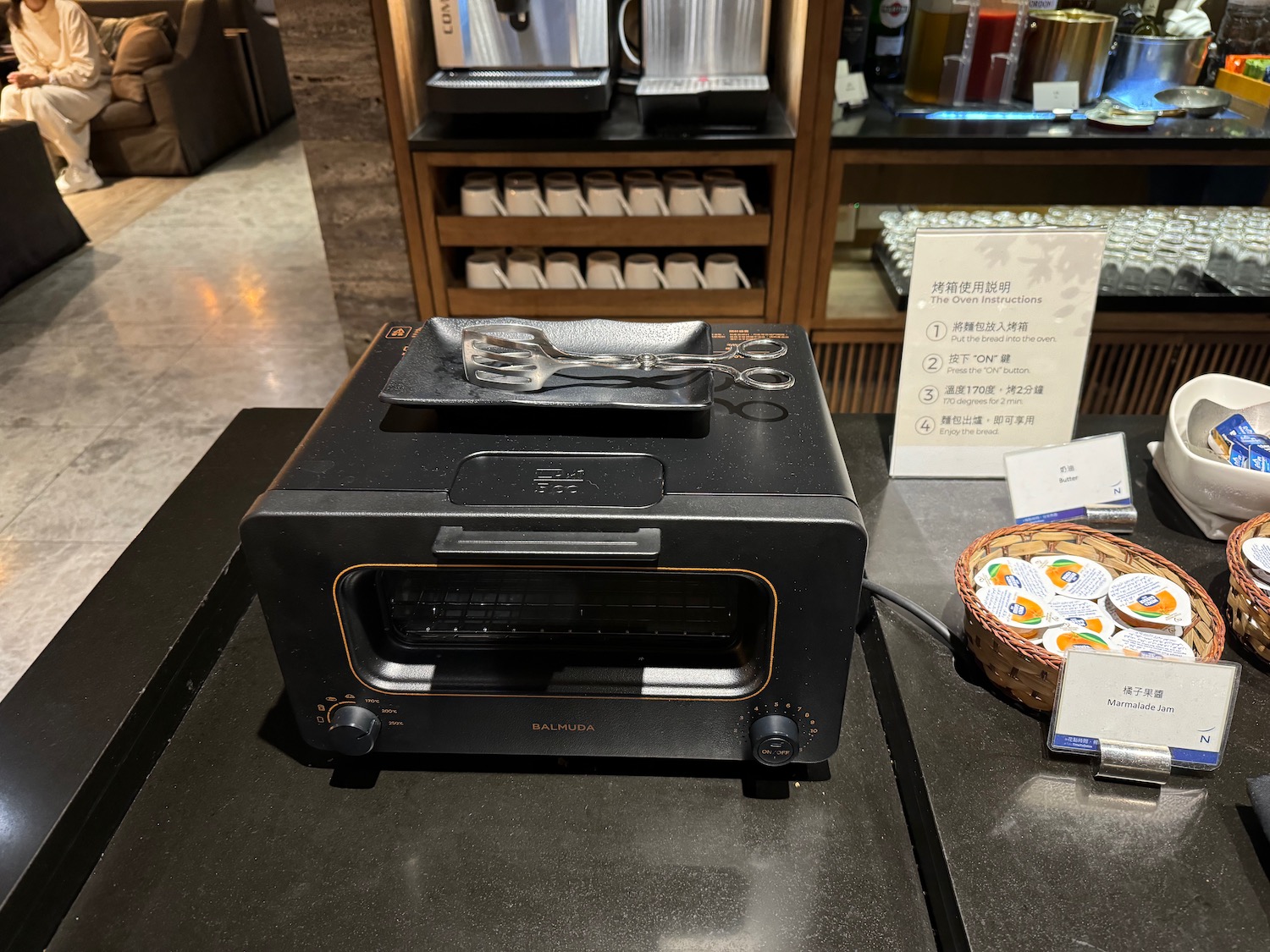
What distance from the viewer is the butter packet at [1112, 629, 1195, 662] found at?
2.47ft

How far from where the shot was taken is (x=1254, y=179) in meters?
1.96

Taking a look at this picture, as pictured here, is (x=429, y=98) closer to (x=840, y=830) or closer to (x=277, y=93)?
(x=840, y=830)

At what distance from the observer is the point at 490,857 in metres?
0.73

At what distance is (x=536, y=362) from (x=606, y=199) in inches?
51.6

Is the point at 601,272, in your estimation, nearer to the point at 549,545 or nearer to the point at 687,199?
the point at 687,199

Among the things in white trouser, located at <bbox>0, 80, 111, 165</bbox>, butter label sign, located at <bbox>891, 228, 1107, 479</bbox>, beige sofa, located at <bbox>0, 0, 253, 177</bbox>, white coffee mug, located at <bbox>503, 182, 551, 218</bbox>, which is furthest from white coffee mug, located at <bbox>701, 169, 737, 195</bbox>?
white trouser, located at <bbox>0, 80, 111, 165</bbox>

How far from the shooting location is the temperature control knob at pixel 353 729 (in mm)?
715

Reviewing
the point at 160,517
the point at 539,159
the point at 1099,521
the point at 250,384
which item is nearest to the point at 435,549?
the point at 160,517

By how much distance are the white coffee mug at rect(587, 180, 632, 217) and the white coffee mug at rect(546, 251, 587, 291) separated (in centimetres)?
12

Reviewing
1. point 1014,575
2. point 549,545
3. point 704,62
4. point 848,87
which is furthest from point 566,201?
point 549,545

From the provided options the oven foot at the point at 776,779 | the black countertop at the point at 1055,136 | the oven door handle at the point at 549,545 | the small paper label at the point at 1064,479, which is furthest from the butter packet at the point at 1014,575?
the black countertop at the point at 1055,136

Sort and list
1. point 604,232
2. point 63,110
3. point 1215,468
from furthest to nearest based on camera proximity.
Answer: point 63,110, point 604,232, point 1215,468

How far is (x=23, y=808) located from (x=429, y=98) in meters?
1.60

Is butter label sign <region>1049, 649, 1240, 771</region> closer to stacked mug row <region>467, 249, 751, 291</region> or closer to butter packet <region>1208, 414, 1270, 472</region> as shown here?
butter packet <region>1208, 414, 1270, 472</region>
